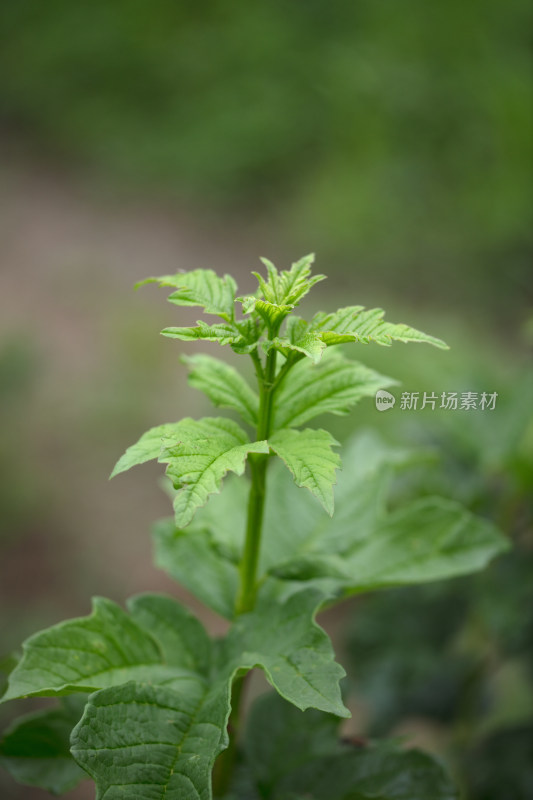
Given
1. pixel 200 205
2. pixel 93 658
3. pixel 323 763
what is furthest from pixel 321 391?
pixel 200 205

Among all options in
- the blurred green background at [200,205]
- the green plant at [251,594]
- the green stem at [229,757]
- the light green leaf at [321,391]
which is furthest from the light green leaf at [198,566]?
the blurred green background at [200,205]

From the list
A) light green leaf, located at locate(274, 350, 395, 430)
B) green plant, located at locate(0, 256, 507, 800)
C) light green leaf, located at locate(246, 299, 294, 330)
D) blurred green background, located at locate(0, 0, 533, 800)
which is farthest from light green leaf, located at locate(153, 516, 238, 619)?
blurred green background, located at locate(0, 0, 533, 800)

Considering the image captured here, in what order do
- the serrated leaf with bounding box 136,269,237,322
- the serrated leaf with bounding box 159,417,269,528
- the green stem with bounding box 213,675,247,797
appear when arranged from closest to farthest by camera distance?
the serrated leaf with bounding box 159,417,269,528
the serrated leaf with bounding box 136,269,237,322
the green stem with bounding box 213,675,247,797

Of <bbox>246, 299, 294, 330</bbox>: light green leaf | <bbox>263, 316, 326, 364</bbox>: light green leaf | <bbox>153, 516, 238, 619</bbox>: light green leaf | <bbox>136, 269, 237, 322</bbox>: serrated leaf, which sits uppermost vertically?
<bbox>136, 269, 237, 322</bbox>: serrated leaf

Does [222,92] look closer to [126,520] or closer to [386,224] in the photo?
[386,224]

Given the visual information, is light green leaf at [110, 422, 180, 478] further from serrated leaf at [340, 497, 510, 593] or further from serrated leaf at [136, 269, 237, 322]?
serrated leaf at [340, 497, 510, 593]

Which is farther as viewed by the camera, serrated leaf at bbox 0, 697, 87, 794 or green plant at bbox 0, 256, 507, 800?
serrated leaf at bbox 0, 697, 87, 794

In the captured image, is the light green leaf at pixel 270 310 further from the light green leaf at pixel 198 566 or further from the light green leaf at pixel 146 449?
the light green leaf at pixel 198 566
